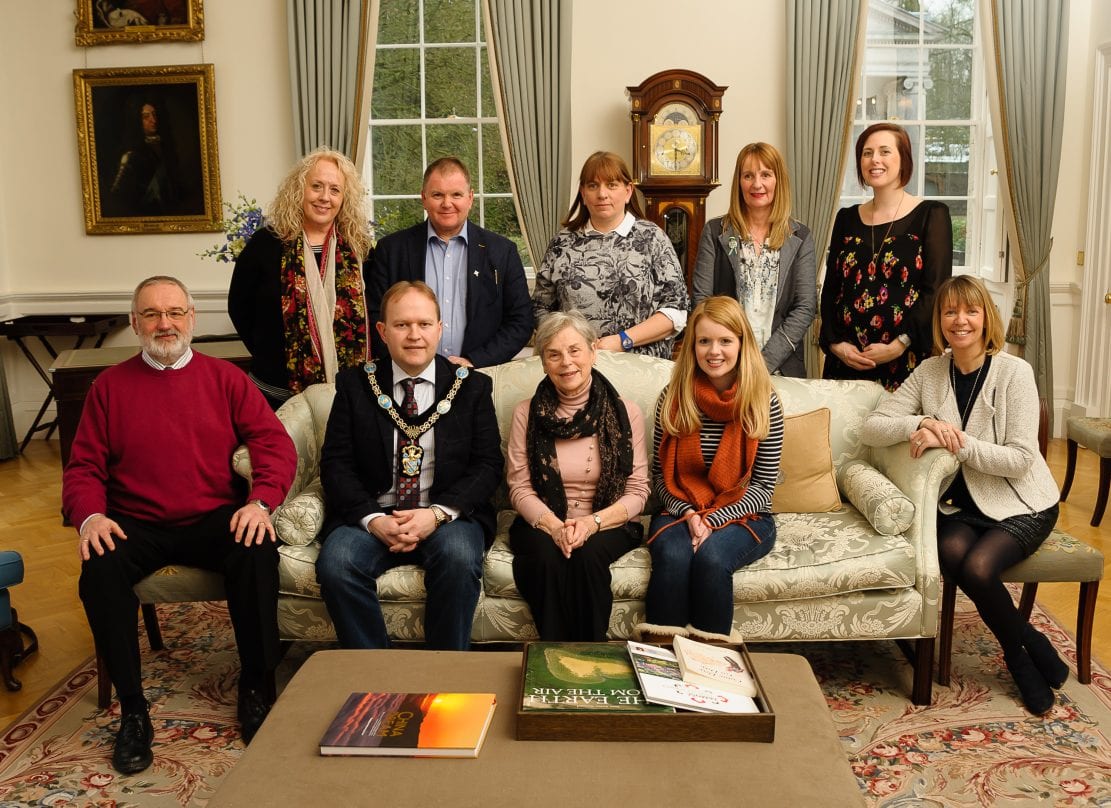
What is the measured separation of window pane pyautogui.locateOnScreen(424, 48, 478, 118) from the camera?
6082 millimetres

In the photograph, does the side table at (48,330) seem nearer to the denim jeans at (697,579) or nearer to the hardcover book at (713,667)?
the denim jeans at (697,579)

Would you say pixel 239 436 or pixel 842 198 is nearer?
pixel 239 436

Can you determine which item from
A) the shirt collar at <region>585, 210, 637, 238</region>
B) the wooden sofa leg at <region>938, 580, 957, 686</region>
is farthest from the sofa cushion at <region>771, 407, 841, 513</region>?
the shirt collar at <region>585, 210, 637, 238</region>

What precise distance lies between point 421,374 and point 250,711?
101 cm

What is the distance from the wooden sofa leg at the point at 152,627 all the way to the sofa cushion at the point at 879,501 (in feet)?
7.27

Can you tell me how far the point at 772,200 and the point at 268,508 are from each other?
1.93 m

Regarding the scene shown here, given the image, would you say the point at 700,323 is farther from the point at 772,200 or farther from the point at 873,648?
the point at 873,648

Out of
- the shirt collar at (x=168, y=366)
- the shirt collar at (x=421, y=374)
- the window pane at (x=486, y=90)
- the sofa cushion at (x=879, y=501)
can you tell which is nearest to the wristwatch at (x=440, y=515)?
the shirt collar at (x=421, y=374)

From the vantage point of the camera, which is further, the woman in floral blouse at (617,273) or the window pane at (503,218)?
the window pane at (503,218)

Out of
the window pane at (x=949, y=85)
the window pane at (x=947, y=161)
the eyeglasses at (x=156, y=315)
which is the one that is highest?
the window pane at (x=949, y=85)

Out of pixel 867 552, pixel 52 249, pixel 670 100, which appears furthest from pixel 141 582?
pixel 52 249

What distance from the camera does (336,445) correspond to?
2.87m

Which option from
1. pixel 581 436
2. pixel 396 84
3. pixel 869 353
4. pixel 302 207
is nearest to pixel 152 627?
pixel 302 207

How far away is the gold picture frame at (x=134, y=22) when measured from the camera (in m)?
5.86
